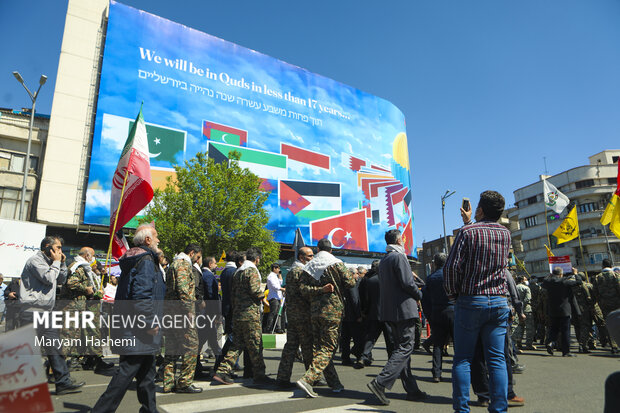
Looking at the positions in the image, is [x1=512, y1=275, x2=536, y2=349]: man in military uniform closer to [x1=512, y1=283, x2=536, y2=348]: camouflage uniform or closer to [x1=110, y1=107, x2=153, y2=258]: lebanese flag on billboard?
[x1=512, y1=283, x2=536, y2=348]: camouflage uniform

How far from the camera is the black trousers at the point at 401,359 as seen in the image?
14.5 ft

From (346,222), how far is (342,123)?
10.1 metres

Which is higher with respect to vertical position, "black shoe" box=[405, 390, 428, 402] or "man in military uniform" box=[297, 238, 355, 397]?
"man in military uniform" box=[297, 238, 355, 397]

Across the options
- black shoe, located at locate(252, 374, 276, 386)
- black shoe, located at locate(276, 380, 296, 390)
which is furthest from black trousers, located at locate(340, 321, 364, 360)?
black shoe, located at locate(276, 380, 296, 390)

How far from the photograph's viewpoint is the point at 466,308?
3.45m

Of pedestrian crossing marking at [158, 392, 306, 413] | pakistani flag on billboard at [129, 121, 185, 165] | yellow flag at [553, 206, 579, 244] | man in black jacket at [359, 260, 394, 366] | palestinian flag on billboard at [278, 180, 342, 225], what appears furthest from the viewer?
palestinian flag on billboard at [278, 180, 342, 225]

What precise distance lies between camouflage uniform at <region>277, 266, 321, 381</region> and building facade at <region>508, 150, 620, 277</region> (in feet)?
168

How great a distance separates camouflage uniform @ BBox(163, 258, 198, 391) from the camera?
5.04 metres

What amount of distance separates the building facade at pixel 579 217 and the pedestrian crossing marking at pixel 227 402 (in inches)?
2052

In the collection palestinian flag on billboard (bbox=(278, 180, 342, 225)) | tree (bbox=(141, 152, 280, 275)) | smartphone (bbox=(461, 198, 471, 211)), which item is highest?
palestinian flag on billboard (bbox=(278, 180, 342, 225))

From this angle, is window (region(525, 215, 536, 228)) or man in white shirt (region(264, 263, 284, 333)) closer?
man in white shirt (region(264, 263, 284, 333))

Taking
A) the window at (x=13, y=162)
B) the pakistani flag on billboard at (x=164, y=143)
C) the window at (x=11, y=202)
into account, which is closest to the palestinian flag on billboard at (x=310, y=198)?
the pakistani flag on billboard at (x=164, y=143)

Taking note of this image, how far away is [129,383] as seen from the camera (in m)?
3.51

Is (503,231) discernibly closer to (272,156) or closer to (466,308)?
(466,308)
